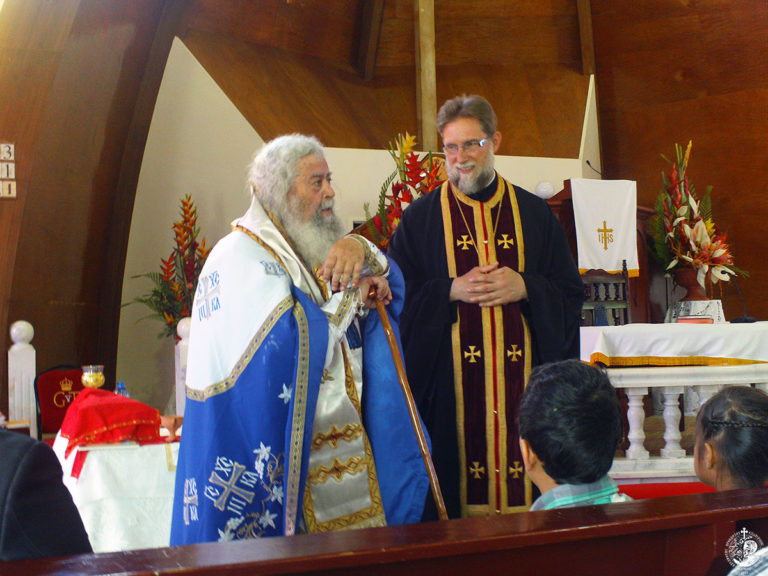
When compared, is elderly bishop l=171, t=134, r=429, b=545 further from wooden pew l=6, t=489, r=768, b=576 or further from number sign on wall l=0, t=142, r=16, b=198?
number sign on wall l=0, t=142, r=16, b=198

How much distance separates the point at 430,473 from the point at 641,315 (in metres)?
5.76

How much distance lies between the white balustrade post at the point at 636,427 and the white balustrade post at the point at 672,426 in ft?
0.39

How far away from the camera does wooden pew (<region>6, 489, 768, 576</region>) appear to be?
1007mm

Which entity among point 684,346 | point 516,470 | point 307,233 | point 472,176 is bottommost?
point 516,470

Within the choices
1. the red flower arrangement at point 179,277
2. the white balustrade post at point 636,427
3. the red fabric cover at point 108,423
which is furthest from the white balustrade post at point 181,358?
the white balustrade post at point 636,427

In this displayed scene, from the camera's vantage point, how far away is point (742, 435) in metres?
2.08

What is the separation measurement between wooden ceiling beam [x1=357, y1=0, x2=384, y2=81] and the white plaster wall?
251 centimetres

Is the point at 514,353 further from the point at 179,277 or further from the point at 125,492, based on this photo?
the point at 179,277

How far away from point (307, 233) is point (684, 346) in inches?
106

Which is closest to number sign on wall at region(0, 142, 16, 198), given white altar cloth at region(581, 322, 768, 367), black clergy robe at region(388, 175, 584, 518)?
black clergy robe at region(388, 175, 584, 518)

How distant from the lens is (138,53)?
702 centimetres

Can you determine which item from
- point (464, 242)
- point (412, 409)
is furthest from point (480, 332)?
point (412, 409)

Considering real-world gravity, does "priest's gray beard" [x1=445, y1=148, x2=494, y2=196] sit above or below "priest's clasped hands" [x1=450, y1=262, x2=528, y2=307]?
above

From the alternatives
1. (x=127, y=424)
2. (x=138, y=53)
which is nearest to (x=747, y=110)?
(x=138, y=53)
